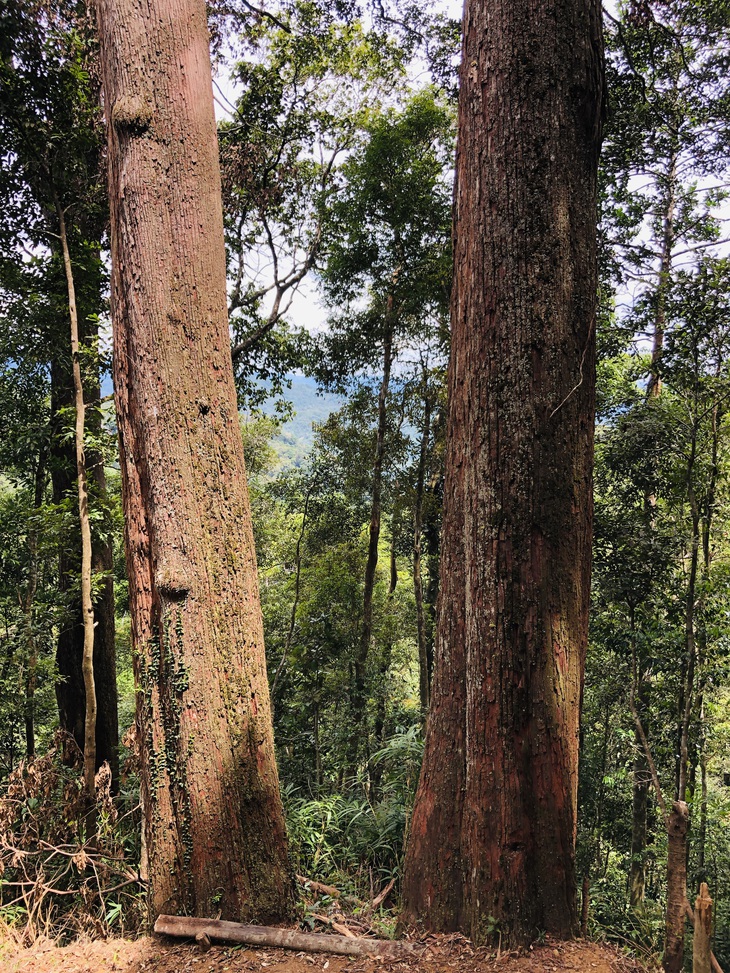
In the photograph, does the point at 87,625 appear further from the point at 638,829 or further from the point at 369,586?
the point at 638,829

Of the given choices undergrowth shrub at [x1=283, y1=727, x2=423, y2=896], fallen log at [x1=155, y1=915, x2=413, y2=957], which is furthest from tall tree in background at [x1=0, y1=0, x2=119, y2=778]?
fallen log at [x1=155, y1=915, x2=413, y2=957]

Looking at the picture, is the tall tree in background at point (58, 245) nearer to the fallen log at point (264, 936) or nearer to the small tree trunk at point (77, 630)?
the small tree trunk at point (77, 630)

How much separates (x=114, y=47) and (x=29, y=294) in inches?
134

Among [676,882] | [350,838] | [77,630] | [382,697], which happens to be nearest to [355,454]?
[382,697]

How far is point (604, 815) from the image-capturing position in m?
10.9

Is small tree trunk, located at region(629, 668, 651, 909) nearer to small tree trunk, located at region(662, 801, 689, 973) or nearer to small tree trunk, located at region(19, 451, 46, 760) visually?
small tree trunk, located at region(662, 801, 689, 973)

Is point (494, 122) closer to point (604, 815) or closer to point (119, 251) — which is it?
point (119, 251)

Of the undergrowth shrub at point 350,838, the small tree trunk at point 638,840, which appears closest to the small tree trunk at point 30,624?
the undergrowth shrub at point 350,838

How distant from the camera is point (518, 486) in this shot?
1.96m

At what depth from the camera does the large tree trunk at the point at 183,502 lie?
7.69ft

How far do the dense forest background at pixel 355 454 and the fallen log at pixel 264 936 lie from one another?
3.61 ft

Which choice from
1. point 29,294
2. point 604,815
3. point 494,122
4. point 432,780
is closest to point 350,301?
point 29,294

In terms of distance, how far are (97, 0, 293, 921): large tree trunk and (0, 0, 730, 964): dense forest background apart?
4.02 feet

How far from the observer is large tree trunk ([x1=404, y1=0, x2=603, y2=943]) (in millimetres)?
1882
